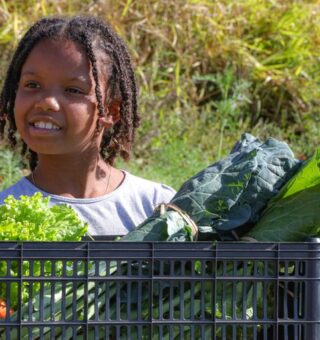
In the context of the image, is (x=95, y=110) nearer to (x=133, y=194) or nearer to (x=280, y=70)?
(x=133, y=194)

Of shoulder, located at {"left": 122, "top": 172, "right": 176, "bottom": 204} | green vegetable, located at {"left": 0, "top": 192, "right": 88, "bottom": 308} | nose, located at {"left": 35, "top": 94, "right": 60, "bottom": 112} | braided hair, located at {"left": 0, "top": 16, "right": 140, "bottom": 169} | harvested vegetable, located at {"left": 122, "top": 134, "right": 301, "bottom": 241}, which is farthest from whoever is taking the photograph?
shoulder, located at {"left": 122, "top": 172, "right": 176, "bottom": 204}

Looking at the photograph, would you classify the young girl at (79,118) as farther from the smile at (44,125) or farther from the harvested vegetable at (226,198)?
the harvested vegetable at (226,198)

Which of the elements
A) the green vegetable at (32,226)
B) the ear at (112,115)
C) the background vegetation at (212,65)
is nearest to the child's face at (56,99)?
the ear at (112,115)

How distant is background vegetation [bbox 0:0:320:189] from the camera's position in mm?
6766

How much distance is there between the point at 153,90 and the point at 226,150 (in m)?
0.82

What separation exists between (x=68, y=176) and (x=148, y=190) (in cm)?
31

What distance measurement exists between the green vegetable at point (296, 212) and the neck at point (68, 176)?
109 cm

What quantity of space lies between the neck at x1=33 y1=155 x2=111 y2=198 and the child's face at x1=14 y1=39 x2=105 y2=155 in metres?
0.14

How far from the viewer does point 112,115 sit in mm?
3428

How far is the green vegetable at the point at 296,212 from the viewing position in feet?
7.57

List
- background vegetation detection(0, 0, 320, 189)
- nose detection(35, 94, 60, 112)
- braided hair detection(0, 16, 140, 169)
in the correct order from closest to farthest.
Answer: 1. nose detection(35, 94, 60, 112)
2. braided hair detection(0, 16, 140, 169)
3. background vegetation detection(0, 0, 320, 189)

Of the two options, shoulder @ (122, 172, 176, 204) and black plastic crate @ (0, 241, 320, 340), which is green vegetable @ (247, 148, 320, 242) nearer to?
black plastic crate @ (0, 241, 320, 340)

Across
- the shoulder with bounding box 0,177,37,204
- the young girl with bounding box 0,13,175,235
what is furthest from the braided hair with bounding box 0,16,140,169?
the shoulder with bounding box 0,177,37,204

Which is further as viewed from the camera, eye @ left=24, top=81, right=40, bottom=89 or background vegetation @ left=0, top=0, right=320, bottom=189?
background vegetation @ left=0, top=0, right=320, bottom=189
